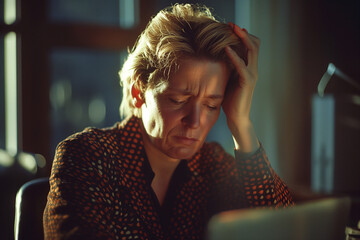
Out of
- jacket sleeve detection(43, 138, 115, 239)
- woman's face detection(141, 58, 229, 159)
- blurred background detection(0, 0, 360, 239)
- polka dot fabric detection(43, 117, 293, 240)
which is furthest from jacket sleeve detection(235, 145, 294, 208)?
blurred background detection(0, 0, 360, 239)

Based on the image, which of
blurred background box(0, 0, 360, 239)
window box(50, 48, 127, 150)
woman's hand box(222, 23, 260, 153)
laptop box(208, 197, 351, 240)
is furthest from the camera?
window box(50, 48, 127, 150)

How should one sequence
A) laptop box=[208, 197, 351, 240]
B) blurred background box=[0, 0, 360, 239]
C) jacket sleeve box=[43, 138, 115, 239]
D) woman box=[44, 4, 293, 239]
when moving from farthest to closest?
blurred background box=[0, 0, 360, 239]
woman box=[44, 4, 293, 239]
jacket sleeve box=[43, 138, 115, 239]
laptop box=[208, 197, 351, 240]

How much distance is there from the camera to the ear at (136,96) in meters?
1.15

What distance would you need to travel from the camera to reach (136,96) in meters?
1.16

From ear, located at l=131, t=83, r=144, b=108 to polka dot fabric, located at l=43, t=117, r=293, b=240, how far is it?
0.05 metres

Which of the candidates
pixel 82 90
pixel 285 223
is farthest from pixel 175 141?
pixel 82 90

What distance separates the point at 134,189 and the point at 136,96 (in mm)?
298

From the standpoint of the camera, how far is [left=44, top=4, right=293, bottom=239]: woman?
1009 mm

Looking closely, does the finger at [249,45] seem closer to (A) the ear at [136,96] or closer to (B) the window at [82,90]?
(A) the ear at [136,96]

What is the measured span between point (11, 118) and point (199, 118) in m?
1.85

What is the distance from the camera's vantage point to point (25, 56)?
2.36m

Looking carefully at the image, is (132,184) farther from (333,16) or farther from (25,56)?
(333,16)

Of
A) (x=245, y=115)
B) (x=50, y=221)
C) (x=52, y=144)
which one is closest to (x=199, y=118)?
(x=245, y=115)

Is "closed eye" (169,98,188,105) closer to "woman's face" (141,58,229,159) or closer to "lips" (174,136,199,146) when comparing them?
"woman's face" (141,58,229,159)
